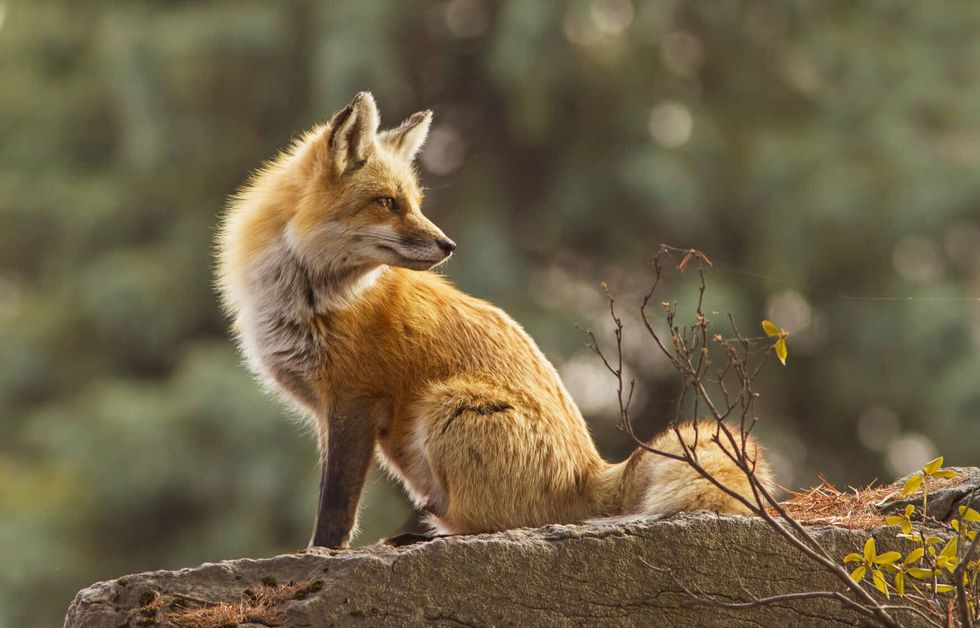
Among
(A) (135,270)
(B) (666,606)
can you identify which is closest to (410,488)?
(B) (666,606)

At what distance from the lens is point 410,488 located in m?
5.87

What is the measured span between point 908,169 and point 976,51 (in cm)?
261

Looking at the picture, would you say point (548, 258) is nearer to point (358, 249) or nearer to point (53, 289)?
point (53, 289)

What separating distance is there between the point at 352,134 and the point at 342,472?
1.55 m

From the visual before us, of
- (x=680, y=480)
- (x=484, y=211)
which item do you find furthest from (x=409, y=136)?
(x=484, y=211)

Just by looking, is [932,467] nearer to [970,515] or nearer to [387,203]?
[970,515]

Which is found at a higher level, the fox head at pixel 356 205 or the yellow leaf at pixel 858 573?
the fox head at pixel 356 205

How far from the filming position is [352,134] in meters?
5.96

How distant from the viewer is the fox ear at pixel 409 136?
6.32 meters

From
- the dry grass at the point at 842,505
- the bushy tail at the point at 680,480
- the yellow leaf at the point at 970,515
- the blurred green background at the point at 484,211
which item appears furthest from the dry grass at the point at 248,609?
the blurred green background at the point at 484,211

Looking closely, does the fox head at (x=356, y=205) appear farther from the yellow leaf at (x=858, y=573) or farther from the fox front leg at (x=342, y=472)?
the yellow leaf at (x=858, y=573)

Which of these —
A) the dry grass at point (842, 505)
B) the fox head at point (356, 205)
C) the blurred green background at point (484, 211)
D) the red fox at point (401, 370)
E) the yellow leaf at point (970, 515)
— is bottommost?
the yellow leaf at point (970, 515)

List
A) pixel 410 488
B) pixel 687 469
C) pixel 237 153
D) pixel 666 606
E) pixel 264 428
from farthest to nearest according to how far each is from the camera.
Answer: pixel 237 153 → pixel 264 428 → pixel 410 488 → pixel 687 469 → pixel 666 606

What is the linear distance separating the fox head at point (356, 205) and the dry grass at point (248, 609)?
1.80m
